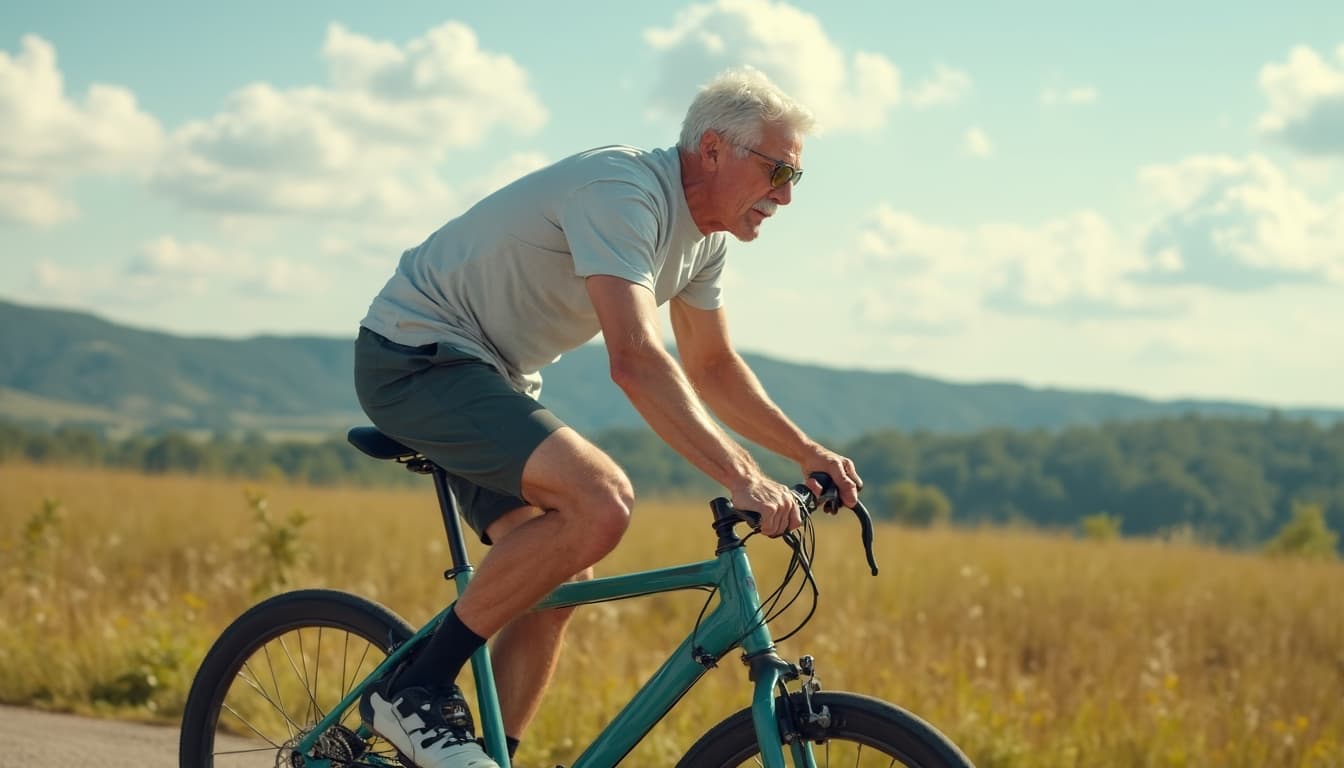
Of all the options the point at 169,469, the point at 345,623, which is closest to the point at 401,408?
the point at 345,623

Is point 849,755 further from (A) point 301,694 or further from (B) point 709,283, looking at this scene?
(A) point 301,694

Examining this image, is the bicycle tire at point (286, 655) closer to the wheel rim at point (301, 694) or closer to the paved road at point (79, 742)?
the wheel rim at point (301, 694)

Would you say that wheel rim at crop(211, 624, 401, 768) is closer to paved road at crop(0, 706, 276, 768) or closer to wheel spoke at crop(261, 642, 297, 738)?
wheel spoke at crop(261, 642, 297, 738)

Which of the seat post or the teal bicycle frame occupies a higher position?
the seat post

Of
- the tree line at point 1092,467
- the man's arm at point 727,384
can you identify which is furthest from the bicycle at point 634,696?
the tree line at point 1092,467

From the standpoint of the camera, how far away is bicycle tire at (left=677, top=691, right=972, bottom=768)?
277cm

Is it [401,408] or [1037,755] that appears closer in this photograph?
[401,408]

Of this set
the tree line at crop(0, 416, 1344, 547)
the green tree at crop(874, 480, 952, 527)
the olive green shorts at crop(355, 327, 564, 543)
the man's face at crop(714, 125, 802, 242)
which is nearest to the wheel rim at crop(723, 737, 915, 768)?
the olive green shorts at crop(355, 327, 564, 543)

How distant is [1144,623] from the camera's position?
11102 millimetres

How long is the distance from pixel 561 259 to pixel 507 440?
489 mm

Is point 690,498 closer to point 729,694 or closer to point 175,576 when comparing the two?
point 175,576

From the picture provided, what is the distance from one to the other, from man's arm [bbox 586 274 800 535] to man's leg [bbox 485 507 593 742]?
71cm

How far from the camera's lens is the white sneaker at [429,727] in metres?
3.09

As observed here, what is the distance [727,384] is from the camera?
372cm
